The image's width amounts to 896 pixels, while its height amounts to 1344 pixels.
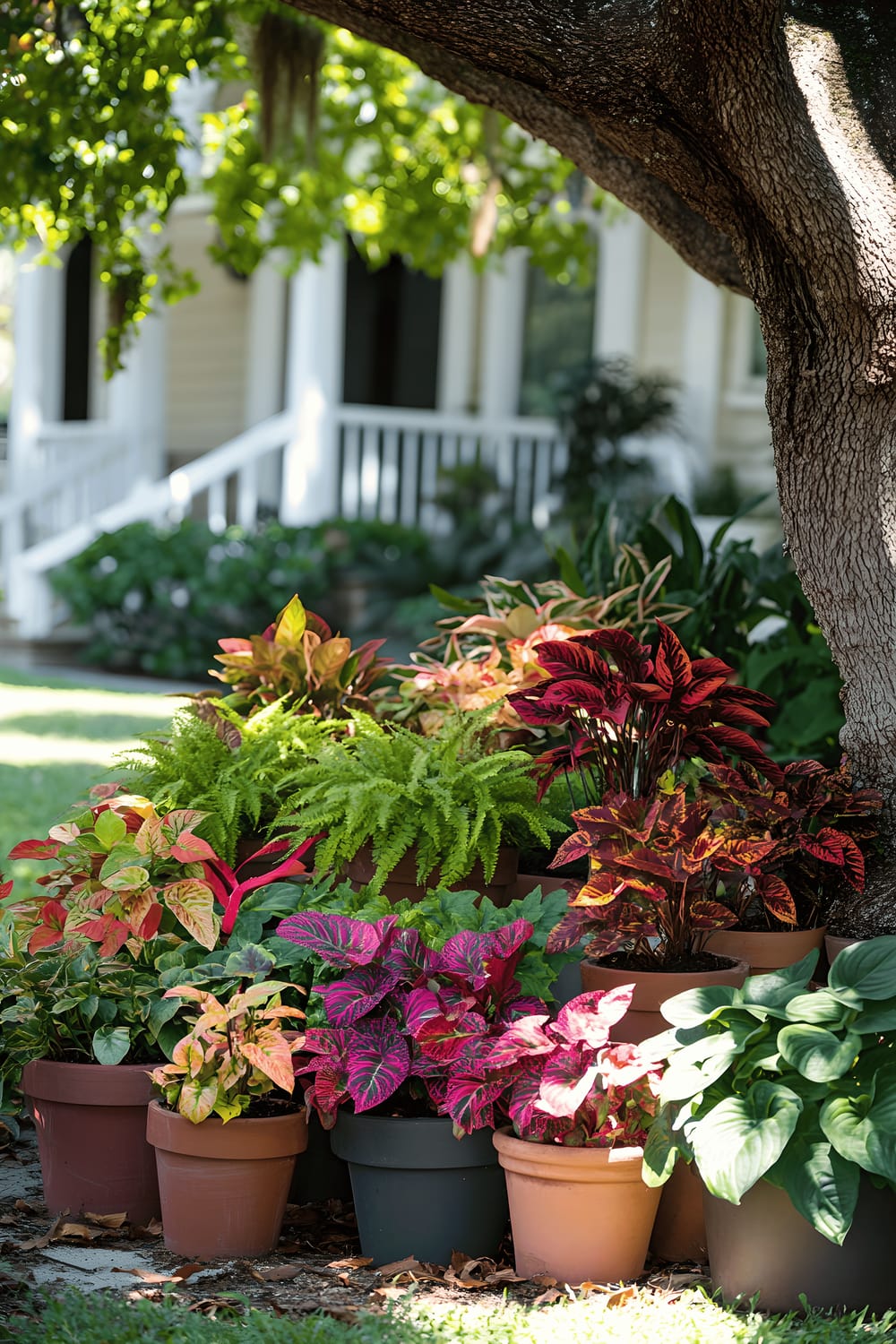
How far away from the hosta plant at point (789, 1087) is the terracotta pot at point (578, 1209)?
0.09 m

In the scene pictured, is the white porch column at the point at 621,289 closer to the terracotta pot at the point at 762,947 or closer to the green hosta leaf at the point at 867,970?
the terracotta pot at the point at 762,947

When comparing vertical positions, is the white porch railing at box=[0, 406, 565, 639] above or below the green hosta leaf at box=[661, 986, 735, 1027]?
above

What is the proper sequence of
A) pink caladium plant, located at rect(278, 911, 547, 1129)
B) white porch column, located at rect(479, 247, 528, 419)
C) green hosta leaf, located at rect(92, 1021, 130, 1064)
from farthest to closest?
white porch column, located at rect(479, 247, 528, 419)
green hosta leaf, located at rect(92, 1021, 130, 1064)
pink caladium plant, located at rect(278, 911, 547, 1129)

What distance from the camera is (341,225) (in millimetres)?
10453

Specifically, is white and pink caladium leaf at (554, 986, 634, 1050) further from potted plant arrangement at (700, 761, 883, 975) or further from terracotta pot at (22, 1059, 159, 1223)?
terracotta pot at (22, 1059, 159, 1223)

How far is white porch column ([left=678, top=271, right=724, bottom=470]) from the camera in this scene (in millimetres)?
11047

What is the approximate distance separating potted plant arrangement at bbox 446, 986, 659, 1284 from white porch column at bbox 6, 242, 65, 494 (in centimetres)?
1067

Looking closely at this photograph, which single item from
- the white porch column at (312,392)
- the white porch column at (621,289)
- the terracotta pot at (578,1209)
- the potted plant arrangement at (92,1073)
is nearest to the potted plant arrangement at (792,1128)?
the terracotta pot at (578,1209)

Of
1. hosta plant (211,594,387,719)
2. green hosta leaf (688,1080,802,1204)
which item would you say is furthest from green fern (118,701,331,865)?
green hosta leaf (688,1080,802,1204)

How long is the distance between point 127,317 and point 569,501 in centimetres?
611

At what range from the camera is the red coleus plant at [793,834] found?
3047mm

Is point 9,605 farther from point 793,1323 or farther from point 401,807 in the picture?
point 793,1323

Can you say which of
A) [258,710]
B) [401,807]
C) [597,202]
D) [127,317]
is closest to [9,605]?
[597,202]

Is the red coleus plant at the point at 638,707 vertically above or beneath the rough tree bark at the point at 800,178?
beneath
